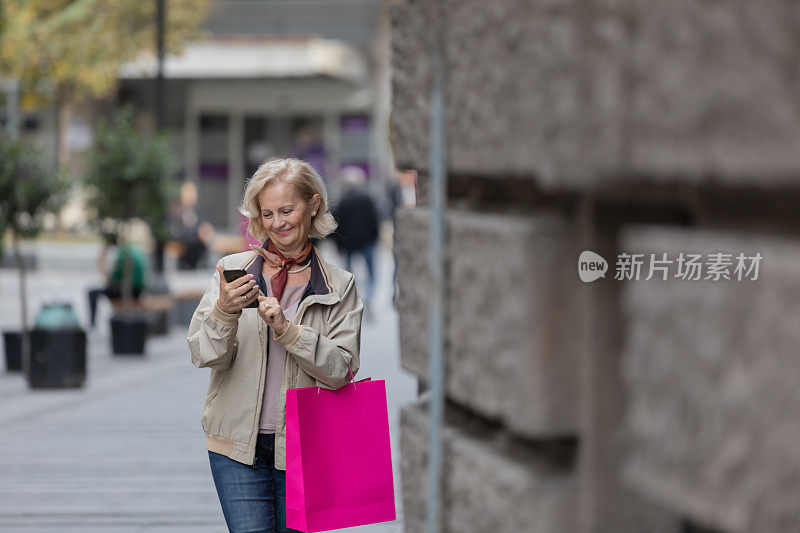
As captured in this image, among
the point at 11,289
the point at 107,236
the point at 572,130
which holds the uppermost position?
Result: the point at 572,130

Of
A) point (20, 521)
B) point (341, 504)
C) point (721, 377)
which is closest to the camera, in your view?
point (721, 377)

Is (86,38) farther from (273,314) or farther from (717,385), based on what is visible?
(717,385)

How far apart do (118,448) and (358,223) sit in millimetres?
10022

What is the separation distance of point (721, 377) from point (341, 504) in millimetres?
2378

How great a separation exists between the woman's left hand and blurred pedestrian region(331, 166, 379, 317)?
47.7 ft

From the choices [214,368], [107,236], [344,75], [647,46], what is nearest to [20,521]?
[214,368]

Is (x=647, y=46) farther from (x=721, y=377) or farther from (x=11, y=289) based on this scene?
(x=11, y=289)

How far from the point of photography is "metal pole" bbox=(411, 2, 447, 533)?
227 cm

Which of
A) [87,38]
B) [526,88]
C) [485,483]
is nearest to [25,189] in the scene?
[485,483]

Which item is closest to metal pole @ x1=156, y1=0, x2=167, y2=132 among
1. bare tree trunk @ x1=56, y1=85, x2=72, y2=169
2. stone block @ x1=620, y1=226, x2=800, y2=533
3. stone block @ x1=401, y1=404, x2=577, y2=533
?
bare tree trunk @ x1=56, y1=85, x2=72, y2=169

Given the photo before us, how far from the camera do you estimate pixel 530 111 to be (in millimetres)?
1913

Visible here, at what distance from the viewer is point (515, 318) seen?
6.35 ft

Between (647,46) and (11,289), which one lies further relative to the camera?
(11,289)

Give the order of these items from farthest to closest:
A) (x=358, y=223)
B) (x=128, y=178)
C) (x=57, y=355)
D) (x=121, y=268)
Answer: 1. (x=358, y=223)
2. (x=121, y=268)
3. (x=128, y=178)
4. (x=57, y=355)
